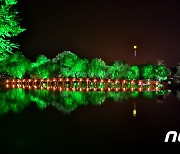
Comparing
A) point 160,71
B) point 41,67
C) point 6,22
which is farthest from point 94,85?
point 6,22

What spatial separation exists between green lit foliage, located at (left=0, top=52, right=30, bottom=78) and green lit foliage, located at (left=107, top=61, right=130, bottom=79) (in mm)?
10822

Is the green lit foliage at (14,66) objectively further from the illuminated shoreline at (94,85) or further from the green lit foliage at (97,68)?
the green lit foliage at (97,68)

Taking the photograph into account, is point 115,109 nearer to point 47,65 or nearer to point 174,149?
point 174,149

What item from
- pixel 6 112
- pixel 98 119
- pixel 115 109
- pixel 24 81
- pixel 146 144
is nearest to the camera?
pixel 146 144

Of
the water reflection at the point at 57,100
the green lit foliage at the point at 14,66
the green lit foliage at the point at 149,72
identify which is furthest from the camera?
the green lit foliage at the point at 149,72

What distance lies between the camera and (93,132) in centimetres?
885

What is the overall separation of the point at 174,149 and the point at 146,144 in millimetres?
658

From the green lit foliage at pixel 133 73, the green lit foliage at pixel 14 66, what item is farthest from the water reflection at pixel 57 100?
the green lit foliage at pixel 133 73

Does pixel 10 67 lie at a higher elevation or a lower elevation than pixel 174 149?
higher

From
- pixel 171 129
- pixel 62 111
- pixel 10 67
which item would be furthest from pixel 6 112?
pixel 10 67

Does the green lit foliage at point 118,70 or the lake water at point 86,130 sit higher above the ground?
the green lit foliage at point 118,70

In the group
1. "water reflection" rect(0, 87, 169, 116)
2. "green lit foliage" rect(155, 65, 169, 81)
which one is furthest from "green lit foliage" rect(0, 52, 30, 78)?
"water reflection" rect(0, 87, 169, 116)

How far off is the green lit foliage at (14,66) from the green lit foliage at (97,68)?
8334 millimetres

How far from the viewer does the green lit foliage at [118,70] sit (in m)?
48.9
